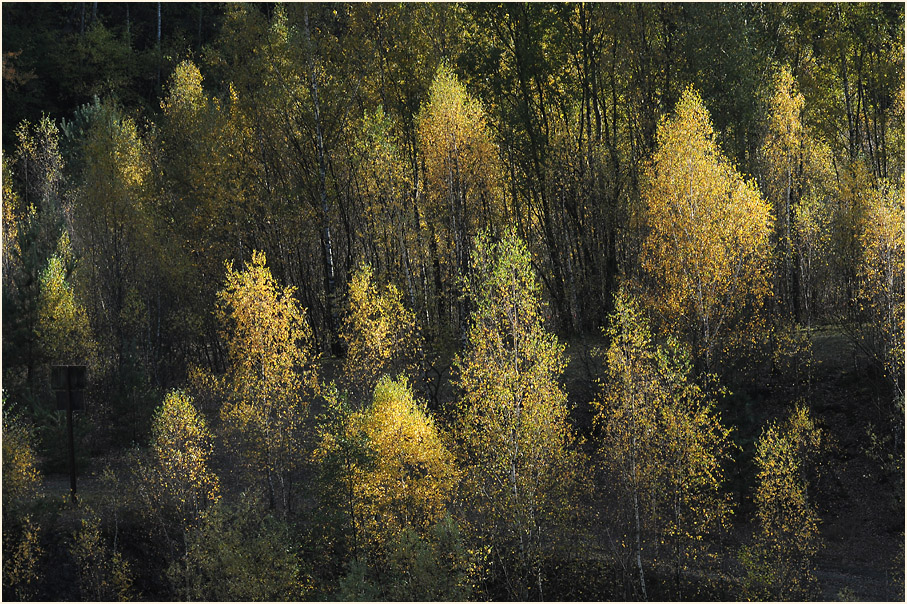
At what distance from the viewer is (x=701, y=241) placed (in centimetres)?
2280

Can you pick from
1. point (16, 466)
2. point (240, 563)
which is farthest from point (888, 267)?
point (16, 466)

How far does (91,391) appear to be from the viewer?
2753 centimetres

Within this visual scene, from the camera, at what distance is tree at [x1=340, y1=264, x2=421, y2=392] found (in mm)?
22828

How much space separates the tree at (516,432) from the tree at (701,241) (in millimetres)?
5374

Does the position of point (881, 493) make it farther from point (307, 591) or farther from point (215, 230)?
point (215, 230)

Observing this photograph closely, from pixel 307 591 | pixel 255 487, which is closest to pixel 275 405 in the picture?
pixel 255 487

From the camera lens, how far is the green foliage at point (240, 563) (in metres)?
17.3

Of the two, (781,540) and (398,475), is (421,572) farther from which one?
(781,540)

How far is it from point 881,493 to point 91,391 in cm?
2497

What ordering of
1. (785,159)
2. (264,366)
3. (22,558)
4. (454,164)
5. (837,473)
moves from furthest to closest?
(785,159) < (454,164) < (837,473) < (264,366) < (22,558)

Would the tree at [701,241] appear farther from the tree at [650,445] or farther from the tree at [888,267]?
the tree at [650,445]

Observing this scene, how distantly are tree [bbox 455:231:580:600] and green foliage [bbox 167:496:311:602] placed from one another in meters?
4.50

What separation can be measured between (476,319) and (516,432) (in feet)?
9.31

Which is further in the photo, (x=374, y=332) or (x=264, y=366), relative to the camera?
(x=374, y=332)
